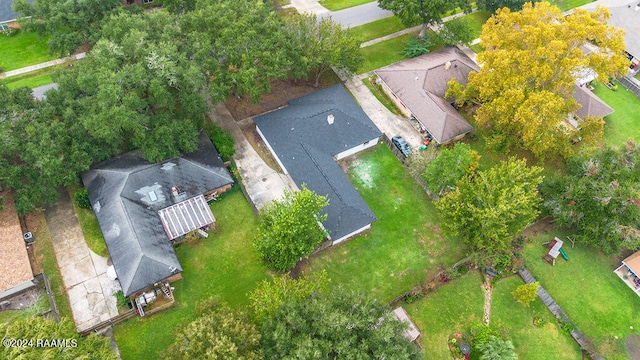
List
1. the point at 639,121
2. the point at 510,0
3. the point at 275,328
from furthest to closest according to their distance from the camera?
1. the point at 510,0
2. the point at 639,121
3. the point at 275,328

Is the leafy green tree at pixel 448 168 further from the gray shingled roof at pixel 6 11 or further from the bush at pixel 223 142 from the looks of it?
the gray shingled roof at pixel 6 11

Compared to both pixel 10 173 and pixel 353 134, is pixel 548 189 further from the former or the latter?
pixel 10 173

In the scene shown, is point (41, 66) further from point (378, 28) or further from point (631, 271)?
point (631, 271)

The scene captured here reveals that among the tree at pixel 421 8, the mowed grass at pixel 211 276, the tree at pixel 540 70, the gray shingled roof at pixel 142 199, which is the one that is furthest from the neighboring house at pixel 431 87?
the gray shingled roof at pixel 142 199

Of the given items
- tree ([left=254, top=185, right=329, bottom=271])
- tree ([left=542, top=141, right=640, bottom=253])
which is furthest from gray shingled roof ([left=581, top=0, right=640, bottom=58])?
tree ([left=254, top=185, right=329, bottom=271])

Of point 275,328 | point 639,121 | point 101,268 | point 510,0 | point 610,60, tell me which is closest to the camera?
point 275,328

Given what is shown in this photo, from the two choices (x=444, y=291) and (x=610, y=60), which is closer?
(x=444, y=291)

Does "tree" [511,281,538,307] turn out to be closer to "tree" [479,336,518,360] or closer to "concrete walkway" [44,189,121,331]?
"tree" [479,336,518,360]

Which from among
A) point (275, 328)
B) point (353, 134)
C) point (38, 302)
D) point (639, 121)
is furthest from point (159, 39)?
point (639, 121)
